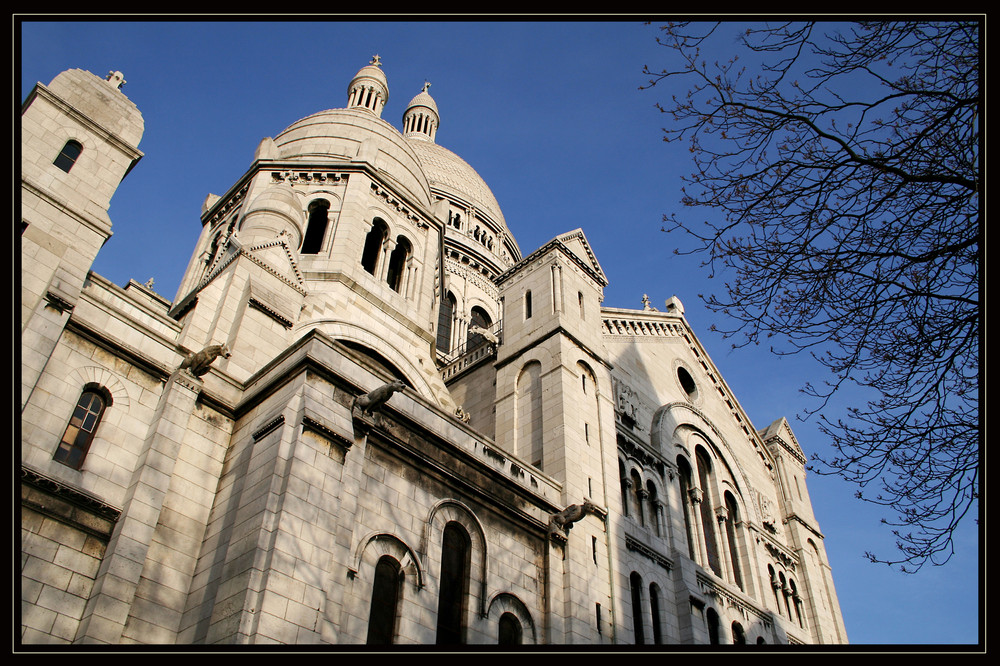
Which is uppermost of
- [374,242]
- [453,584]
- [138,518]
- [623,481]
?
[374,242]

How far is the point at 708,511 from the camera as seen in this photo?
30469 mm

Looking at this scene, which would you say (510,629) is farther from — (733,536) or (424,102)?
(424,102)

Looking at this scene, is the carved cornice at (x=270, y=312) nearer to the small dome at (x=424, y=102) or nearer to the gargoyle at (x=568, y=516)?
the gargoyle at (x=568, y=516)

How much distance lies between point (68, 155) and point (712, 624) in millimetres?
23010

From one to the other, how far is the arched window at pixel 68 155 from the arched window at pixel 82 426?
5.05 meters

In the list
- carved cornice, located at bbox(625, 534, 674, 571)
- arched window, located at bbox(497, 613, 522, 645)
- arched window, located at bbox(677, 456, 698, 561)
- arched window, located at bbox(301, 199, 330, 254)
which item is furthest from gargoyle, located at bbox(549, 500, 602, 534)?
arched window, located at bbox(301, 199, 330, 254)

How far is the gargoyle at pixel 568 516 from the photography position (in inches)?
784

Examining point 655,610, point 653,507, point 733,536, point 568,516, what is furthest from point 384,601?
point 733,536

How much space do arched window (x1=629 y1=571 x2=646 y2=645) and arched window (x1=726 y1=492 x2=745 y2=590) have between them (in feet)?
25.9

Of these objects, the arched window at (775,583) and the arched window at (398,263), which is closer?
the arched window at (398,263)

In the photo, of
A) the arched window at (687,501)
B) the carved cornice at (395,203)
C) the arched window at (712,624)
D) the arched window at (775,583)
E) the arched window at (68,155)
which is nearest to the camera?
the arched window at (68,155)

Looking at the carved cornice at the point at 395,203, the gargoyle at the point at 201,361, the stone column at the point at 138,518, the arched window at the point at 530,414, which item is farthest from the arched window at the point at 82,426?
the carved cornice at the point at 395,203

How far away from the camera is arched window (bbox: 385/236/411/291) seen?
30.1 metres

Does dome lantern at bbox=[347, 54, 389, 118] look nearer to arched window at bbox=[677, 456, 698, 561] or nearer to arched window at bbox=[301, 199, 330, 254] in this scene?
arched window at bbox=[301, 199, 330, 254]
